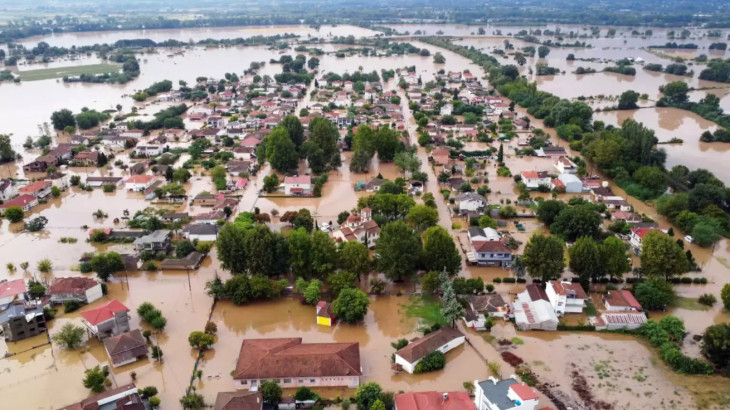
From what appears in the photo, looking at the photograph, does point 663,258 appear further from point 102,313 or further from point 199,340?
point 102,313

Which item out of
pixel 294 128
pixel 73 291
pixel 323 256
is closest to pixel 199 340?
pixel 323 256

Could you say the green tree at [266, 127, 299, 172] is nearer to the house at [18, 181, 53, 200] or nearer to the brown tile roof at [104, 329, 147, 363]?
the house at [18, 181, 53, 200]

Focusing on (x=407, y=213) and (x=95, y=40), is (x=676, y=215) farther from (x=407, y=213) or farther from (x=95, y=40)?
(x=95, y=40)

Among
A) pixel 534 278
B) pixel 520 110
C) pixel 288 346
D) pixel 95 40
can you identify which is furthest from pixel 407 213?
pixel 95 40

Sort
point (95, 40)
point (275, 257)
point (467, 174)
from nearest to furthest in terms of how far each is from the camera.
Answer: point (275, 257) → point (467, 174) → point (95, 40)

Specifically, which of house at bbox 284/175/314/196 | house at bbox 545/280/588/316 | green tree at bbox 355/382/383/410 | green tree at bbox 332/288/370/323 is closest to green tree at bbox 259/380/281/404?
green tree at bbox 355/382/383/410
